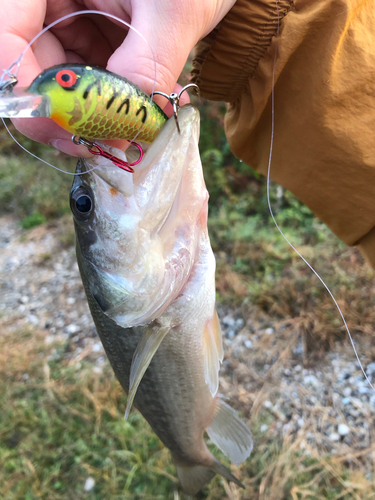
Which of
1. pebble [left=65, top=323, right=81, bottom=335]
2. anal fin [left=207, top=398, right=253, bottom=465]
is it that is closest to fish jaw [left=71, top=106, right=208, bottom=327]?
anal fin [left=207, top=398, right=253, bottom=465]

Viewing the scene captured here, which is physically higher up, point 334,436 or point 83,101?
point 83,101

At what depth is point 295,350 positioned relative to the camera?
9.61 ft

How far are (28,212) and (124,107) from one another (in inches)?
211

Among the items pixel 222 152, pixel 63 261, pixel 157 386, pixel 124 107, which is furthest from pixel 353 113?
pixel 63 261

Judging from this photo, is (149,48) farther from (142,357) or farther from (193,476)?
(193,476)

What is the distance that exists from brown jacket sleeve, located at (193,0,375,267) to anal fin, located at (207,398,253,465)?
1.10 m

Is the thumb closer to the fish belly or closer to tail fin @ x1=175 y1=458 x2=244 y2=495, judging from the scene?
the fish belly

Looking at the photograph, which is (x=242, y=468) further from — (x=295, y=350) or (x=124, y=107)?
(x=124, y=107)

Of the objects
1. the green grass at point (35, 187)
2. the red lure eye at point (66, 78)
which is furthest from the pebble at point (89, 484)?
the green grass at point (35, 187)

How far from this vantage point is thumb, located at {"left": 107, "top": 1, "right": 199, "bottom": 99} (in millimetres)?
959

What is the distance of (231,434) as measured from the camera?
183 centimetres

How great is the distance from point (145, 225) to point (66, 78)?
0.55 metres

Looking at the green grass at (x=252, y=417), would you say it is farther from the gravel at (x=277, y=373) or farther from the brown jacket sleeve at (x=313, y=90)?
the brown jacket sleeve at (x=313, y=90)

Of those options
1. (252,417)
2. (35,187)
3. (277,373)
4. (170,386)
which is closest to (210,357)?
(170,386)
